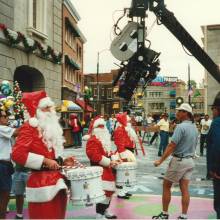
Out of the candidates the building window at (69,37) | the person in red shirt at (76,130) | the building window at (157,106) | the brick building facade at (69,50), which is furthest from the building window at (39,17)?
the building window at (157,106)

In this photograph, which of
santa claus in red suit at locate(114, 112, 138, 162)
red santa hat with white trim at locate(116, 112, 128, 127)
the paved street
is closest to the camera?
the paved street

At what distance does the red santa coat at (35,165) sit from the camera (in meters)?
4.71

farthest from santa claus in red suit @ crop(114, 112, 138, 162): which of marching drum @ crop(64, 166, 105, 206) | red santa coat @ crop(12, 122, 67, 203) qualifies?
red santa coat @ crop(12, 122, 67, 203)

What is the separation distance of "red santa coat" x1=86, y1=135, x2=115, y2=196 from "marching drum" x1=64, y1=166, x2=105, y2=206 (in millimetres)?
1415

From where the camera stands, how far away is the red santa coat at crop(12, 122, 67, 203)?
15.5 ft

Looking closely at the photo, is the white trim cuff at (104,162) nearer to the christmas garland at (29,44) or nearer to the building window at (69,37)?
the christmas garland at (29,44)

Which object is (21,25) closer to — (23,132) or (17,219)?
(17,219)

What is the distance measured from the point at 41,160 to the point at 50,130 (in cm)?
39

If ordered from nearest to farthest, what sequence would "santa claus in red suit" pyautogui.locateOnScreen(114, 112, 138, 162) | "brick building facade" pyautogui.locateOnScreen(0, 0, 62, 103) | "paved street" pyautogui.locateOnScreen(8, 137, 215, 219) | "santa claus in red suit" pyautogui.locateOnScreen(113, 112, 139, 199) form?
"paved street" pyautogui.locateOnScreen(8, 137, 215, 219) < "santa claus in red suit" pyautogui.locateOnScreen(113, 112, 139, 199) < "santa claus in red suit" pyautogui.locateOnScreen(114, 112, 138, 162) < "brick building facade" pyautogui.locateOnScreen(0, 0, 62, 103)

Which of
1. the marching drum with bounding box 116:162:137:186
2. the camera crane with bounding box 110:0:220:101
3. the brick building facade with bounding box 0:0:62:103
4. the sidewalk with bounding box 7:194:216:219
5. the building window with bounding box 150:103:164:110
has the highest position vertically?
the building window with bounding box 150:103:164:110

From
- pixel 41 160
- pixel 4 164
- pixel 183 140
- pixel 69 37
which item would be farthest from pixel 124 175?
pixel 69 37

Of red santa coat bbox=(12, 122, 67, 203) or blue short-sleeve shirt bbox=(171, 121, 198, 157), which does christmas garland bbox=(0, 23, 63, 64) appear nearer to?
blue short-sleeve shirt bbox=(171, 121, 198, 157)

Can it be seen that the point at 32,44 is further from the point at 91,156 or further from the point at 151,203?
the point at 91,156

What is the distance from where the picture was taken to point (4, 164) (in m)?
6.42
